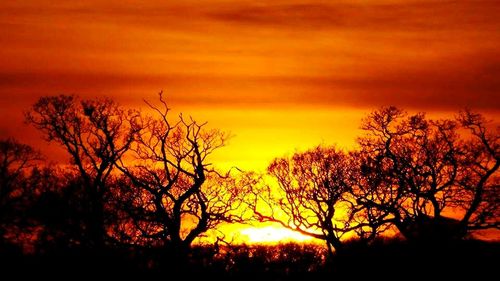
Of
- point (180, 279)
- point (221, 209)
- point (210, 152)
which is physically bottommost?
point (180, 279)

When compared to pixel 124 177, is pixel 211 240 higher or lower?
lower

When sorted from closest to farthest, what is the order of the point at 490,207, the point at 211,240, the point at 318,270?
the point at 211,240 → the point at 490,207 → the point at 318,270

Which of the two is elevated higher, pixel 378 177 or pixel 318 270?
pixel 378 177

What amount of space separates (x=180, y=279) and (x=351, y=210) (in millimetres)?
13755

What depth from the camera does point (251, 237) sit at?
56344 millimetres

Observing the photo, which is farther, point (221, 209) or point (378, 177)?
point (378, 177)

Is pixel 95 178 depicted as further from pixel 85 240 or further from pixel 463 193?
pixel 463 193

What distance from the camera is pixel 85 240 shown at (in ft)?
147

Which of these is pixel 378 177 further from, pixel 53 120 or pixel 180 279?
pixel 53 120

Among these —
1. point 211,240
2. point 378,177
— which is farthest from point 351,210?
point 211,240

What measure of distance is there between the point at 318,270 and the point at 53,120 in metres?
20.2

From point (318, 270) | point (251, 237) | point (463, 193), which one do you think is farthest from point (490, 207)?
point (251, 237)

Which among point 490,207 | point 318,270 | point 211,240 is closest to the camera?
point 211,240

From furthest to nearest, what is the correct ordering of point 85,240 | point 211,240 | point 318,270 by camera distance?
point 318,270, point 211,240, point 85,240
